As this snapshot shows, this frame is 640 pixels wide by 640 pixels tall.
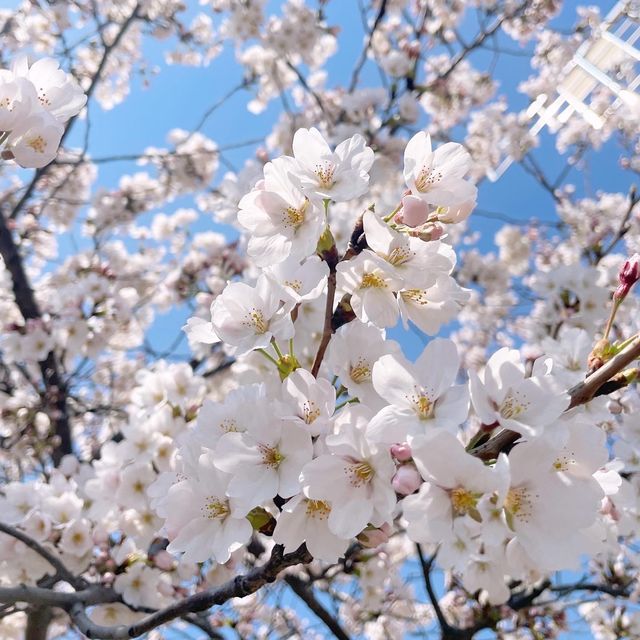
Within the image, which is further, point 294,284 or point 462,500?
point 294,284

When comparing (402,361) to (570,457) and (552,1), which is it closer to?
(570,457)

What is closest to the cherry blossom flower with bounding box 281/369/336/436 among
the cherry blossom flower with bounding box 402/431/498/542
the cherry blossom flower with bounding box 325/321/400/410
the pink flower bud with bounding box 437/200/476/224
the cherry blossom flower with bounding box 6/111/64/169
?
the cherry blossom flower with bounding box 325/321/400/410

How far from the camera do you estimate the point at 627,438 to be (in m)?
1.86

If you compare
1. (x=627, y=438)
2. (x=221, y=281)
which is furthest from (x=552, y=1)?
(x=627, y=438)

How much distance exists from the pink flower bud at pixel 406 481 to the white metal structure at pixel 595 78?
3.96 meters

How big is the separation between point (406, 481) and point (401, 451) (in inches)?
1.9

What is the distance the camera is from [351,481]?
3.11ft

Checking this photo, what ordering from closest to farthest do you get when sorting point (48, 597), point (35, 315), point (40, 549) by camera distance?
point (48, 597) → point (40, 549) → point (35, 315)

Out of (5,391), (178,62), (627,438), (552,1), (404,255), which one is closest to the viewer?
(404,255)

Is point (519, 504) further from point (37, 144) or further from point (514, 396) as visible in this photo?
point (37, 144)

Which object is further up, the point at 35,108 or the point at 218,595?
the point at 35,108

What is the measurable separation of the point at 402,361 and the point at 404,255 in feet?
0.71

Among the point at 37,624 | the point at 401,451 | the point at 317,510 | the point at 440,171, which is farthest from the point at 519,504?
the point at 37,624

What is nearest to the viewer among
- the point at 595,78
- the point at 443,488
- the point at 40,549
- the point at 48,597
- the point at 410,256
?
the point at 443,488
